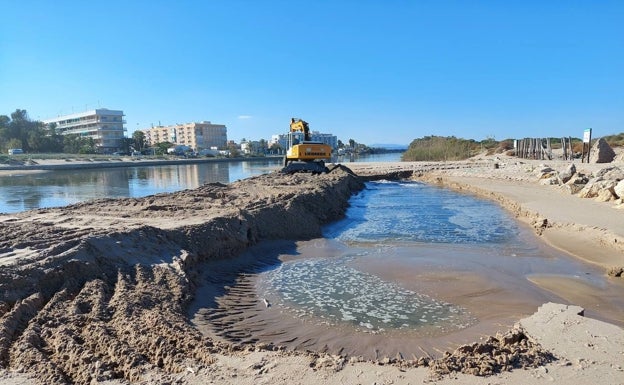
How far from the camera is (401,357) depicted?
4570 millimetres

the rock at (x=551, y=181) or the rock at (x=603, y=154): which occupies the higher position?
the rock at (x=603, y=154)

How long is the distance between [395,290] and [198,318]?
3204 millimetres

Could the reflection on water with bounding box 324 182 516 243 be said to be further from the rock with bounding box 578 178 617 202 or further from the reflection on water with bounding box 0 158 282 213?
the reflection on water with bounding box 0 158 282 213

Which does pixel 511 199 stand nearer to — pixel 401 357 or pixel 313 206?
pixel 313 206

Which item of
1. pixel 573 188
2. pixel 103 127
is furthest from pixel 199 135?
pixel 573 188

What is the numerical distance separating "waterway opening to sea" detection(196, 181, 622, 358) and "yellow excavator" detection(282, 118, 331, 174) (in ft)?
46.9

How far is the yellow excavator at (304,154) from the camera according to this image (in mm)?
26047

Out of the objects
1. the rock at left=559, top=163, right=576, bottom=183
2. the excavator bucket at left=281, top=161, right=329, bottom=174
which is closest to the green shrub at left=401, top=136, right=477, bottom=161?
the excavator bucket at left=281, top=161, right=329, bottom=174

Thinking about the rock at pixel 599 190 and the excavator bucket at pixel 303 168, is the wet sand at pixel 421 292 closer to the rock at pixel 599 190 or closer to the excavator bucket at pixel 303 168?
the rock at pixel 599 190

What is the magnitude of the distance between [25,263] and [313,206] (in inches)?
341

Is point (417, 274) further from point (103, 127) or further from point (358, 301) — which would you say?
point (103, 127)

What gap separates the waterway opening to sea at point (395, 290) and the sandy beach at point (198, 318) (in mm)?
84

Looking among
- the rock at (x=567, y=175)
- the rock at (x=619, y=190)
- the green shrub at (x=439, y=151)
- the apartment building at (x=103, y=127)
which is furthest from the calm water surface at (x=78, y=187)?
the apartment building at (x=103, y=127)

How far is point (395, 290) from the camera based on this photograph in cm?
684
